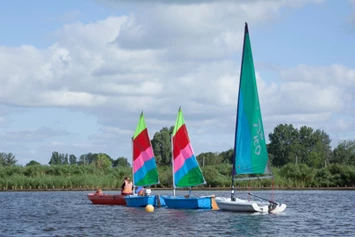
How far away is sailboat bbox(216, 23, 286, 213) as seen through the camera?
43.2m

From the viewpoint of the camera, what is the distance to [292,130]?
15862 centimetres

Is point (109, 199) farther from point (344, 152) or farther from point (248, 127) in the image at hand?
point (344, 152)

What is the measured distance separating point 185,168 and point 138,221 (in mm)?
7067

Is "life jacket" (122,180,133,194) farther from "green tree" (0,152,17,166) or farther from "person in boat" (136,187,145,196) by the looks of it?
"green tree" (0,152,17,166)

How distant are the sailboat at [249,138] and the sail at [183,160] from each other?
4.10 meters

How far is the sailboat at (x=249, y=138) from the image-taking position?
142 ft

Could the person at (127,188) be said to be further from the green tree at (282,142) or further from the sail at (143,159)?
the green tree at (282,142)

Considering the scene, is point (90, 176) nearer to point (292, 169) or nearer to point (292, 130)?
point (292, 169)

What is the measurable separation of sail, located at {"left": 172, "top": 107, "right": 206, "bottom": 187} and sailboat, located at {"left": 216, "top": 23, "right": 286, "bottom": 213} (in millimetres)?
4096

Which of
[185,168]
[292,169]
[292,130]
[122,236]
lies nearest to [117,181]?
[292,169]

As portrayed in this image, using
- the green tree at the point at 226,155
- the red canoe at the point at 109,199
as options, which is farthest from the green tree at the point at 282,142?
the red canoe at the point at 109,199

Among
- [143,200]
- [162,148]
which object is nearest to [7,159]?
[162,148]

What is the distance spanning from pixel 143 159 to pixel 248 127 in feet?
39.6

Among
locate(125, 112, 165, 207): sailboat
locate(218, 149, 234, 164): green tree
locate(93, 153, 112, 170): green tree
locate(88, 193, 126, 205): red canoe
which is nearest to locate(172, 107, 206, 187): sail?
locate(125, 112, 165, 207): sailboat
